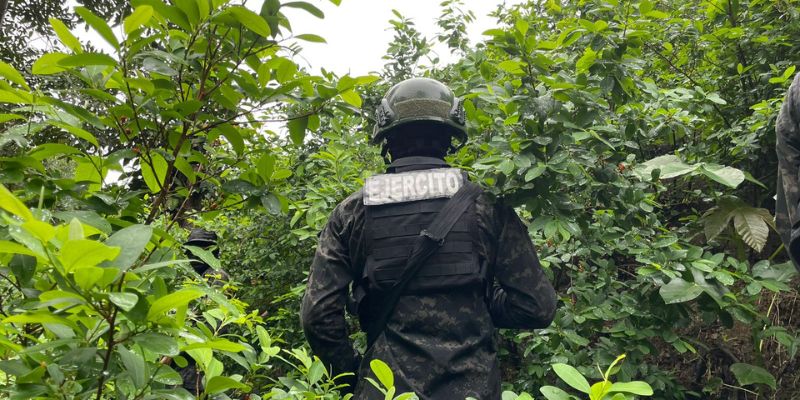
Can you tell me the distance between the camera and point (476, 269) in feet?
7.47

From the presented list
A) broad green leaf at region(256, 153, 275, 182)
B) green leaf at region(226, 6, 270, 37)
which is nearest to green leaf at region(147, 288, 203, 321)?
green leaf at region(226, 6, 270, 37)

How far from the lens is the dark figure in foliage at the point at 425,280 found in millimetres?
2219

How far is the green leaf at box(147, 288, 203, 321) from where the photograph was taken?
791mm

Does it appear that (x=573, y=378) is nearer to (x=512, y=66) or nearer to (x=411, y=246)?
(x=411, y=246)

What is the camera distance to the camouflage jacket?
2199 mm

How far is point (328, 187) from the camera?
3.86m

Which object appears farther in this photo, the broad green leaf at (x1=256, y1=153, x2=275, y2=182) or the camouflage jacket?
the camouflage jacket

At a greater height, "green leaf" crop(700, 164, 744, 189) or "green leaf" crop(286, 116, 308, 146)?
"green leaf" crop(286, 116, 308, 146)

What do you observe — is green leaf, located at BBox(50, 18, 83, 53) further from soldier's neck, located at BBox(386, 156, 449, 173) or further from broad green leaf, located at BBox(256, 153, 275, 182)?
soldier's neck, located at BBox(386, 156, 449, 173)

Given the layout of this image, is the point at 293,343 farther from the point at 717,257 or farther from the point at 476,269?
the point at 717,257

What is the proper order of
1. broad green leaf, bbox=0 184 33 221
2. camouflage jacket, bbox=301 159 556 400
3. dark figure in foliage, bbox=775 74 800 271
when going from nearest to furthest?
broad green leaf, bbox=0 184 33 221
dark figure in foliage, bbox=775 74 800 271
camouflage jacket, bbox=301 159 556 400

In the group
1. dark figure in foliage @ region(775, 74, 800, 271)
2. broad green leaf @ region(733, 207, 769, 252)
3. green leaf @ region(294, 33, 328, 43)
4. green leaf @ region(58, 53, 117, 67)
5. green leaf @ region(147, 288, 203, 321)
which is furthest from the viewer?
broad green leaf @ region(733, 207, 769, 252)

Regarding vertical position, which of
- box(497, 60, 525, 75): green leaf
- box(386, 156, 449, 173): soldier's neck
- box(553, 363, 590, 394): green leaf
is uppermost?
box(497, 60, 525, 75): green leaf

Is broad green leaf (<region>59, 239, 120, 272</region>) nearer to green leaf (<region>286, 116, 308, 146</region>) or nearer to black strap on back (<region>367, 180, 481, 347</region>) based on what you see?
green leaf (<region>286, 116, 308, 146</region>)
